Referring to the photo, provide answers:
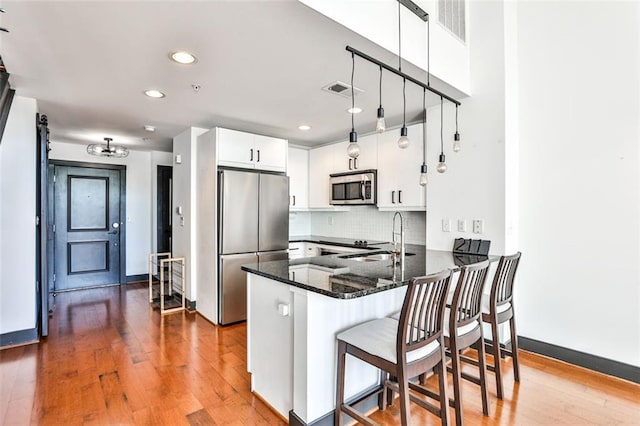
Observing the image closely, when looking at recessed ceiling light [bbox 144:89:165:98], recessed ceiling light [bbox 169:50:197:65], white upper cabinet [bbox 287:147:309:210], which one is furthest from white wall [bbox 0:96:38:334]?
white upper cabinet [bbox 287:147:309:210]

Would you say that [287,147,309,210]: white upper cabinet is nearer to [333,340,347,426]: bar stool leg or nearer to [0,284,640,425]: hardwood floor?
[0,284,640,425]: hardwood floor

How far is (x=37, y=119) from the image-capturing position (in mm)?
3336

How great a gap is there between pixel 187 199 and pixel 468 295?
358 centimetres

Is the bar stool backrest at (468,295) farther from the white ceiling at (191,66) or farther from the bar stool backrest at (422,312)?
the white ceiling at (191,66)

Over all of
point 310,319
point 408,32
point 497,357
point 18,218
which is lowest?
point 497,357

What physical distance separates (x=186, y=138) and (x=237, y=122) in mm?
891

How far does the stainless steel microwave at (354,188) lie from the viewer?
4.14m

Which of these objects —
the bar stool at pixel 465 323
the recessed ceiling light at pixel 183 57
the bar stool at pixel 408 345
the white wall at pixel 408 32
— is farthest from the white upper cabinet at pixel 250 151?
the bar stool at pixel 465 323

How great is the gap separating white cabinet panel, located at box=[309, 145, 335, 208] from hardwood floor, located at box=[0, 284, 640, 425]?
7.46 feet

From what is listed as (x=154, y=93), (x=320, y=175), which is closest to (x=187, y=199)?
(x=154, y=93)

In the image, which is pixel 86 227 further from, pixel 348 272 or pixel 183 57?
pixel 348 272

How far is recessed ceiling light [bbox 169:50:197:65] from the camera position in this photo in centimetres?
221

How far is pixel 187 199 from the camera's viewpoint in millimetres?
4309

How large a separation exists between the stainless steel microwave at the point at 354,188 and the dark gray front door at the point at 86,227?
3878mm
